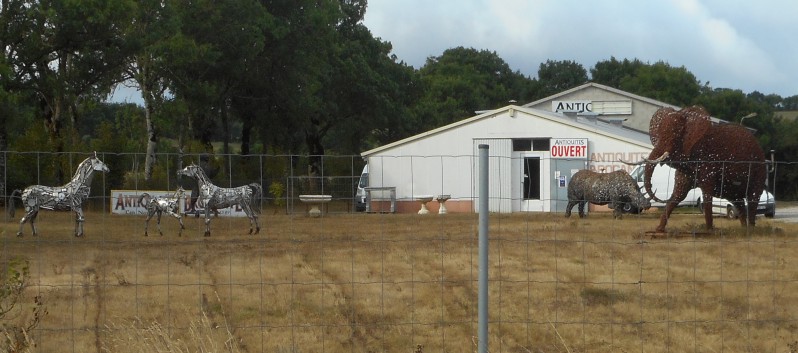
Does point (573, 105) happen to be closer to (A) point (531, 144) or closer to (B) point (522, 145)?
(B) point (522, 145)

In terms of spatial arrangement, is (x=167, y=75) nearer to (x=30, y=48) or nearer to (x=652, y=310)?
(x=30, y=48)

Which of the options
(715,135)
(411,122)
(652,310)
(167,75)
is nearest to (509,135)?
(167,75)

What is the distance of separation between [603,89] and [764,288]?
180ft

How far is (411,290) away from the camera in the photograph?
13.2 meters

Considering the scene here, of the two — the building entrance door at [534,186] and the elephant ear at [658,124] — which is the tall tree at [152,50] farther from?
the building entrance door at [534,186]

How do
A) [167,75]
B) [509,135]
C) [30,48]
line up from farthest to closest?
[167,75]
[509,135]
[30,48]

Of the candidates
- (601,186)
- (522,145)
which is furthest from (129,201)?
(522,145)

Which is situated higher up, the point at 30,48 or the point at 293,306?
the point at 30,48

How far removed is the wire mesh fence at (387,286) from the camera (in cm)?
1073

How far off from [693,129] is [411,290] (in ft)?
32.3

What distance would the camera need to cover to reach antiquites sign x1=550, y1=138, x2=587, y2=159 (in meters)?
38.9

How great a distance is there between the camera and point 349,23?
6775cm

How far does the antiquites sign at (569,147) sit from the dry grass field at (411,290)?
22382 mm

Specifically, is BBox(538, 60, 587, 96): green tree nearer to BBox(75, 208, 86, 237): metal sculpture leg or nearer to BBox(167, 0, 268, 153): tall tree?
BBox(167, 0, 268, 153): tall tree
